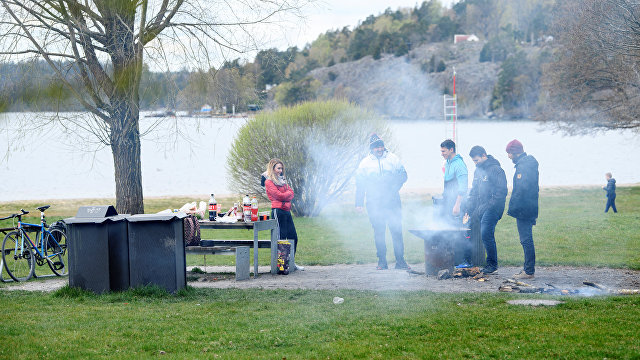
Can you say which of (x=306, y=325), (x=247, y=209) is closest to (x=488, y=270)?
(x=247, y=209)

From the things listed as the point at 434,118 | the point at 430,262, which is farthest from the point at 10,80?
the point at 434,118

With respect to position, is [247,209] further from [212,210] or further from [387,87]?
[387,87]

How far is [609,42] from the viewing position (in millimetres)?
12602

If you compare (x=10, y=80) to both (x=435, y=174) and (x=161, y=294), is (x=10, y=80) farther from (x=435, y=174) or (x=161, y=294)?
(x=435, y=174)

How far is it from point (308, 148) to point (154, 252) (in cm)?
1572

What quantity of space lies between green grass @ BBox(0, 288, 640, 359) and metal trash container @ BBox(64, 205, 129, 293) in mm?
211

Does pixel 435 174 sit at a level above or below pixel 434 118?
below

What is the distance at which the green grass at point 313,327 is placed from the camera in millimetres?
5586

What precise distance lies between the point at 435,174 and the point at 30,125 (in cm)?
4492

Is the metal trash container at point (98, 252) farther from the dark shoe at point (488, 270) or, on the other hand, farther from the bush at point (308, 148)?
the bush at point (308, 148)

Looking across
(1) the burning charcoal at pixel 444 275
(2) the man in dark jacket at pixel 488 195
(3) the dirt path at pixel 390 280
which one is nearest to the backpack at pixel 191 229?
(3) the dirt path at pixel 390 280

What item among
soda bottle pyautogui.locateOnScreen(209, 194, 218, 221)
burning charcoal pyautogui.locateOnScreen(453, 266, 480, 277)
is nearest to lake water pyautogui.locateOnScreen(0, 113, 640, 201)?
soda bottle pyautogui.locateOnScreen(209, 194, 218, 221)

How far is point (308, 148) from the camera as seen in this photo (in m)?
23.6

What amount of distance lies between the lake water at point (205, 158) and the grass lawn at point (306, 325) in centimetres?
418
